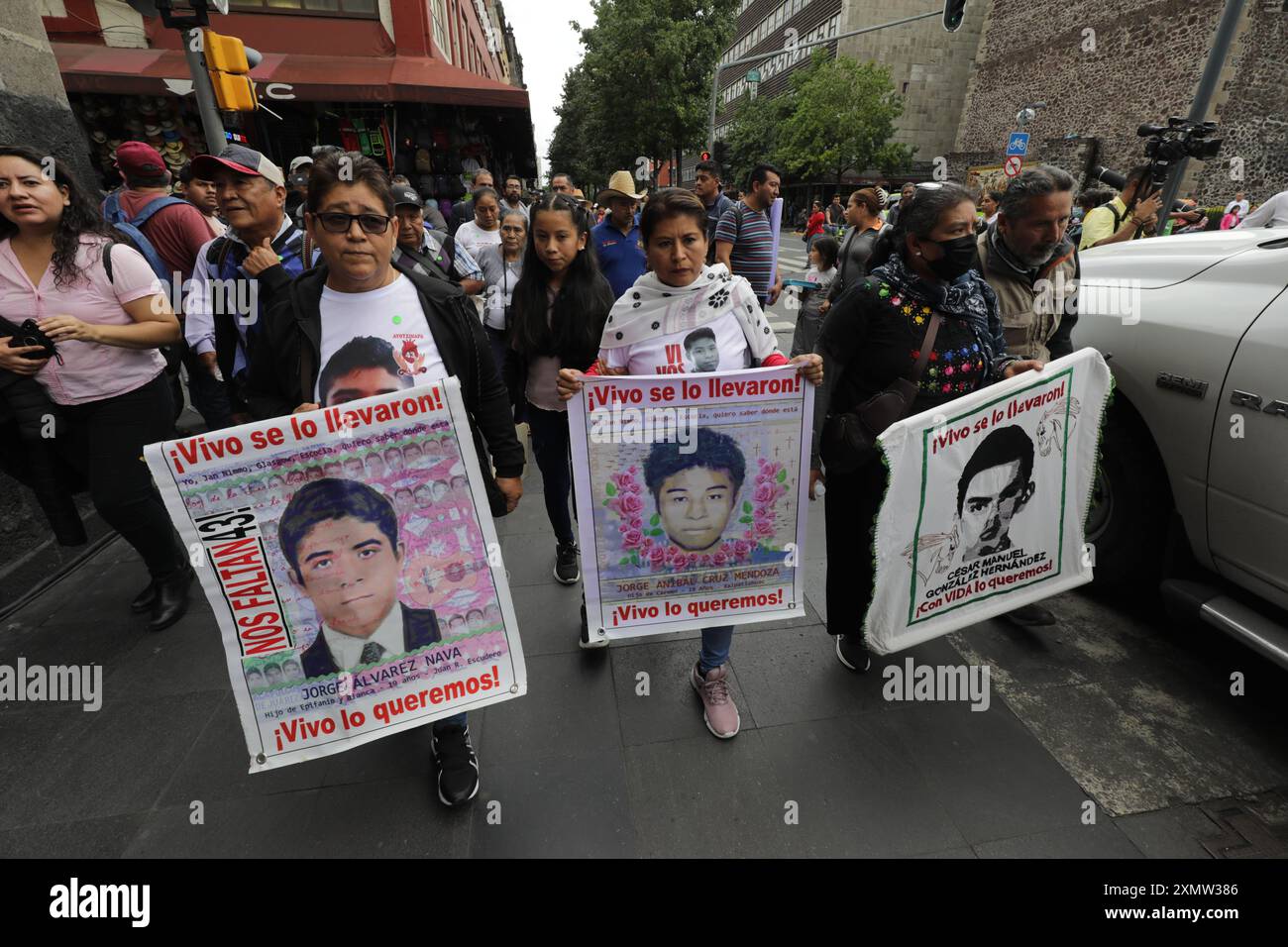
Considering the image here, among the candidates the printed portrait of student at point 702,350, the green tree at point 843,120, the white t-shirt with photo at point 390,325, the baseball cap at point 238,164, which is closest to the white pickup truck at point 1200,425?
the printed portrait of student at point 702,350

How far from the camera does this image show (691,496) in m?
2.18

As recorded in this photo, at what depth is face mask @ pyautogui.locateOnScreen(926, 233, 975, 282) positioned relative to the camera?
2133 millimetres

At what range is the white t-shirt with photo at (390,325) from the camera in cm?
188

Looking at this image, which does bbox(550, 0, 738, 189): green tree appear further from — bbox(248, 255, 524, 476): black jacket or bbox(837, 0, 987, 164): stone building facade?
bbox(248, 255, 524, 476): black jacket

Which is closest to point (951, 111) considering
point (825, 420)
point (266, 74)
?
point (266, 74)

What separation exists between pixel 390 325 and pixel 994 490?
2256 mm

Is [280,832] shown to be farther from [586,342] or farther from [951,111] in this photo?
[951,111]

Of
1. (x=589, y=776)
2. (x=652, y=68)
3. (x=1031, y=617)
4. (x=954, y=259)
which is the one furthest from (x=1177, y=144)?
(x=652, y=68)

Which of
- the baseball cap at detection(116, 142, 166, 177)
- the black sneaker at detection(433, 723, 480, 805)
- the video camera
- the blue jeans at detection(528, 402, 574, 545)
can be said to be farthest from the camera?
the video camera

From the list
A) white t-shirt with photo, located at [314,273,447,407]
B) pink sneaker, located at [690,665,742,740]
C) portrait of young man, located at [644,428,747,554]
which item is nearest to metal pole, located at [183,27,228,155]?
white t-shirt with photo, located at [314,273,447,407]

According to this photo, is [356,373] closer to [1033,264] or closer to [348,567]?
[348,567]

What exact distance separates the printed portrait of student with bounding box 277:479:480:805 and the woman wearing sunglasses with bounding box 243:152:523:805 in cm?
30

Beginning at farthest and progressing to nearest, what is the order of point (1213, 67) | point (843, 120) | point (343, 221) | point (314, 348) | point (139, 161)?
point (843, 120) < point (1213, 67) < point (139, 161) < point (314, 348) < point (343, 221)

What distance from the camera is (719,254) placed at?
18.2 feet
